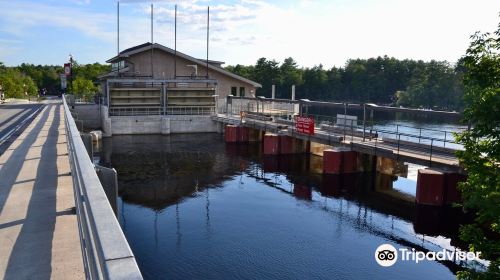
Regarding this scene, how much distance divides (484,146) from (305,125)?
21718 millimetres

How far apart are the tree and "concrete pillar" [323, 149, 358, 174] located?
650 inches

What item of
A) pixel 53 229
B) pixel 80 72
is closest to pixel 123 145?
pixel 53 229

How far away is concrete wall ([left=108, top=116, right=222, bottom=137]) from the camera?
4503 cm

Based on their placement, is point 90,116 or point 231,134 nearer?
point 231,134

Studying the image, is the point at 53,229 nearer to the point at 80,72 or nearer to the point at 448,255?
the point at 448,255

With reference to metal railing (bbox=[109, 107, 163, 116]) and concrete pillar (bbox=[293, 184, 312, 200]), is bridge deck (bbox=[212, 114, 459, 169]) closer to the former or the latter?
concrete pillar (bbox=[293, 184, 312, 200])

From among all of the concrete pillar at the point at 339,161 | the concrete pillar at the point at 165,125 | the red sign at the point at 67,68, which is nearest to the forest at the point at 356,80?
the red sign at the point at 67,68

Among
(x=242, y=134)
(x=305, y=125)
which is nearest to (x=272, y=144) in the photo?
(x=305, y=125)

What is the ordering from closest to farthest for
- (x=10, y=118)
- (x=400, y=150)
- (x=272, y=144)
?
(x=400, y=150) → (x=272, y=144) → (x=10, y=118)

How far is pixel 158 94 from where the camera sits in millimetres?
47375

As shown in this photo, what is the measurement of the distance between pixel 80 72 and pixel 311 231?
12910 centimetres

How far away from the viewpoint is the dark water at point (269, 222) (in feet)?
45.0

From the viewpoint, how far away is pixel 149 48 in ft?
172

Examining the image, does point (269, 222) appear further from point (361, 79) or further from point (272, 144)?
point (361, 79)
